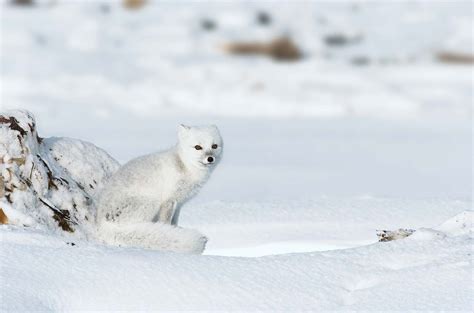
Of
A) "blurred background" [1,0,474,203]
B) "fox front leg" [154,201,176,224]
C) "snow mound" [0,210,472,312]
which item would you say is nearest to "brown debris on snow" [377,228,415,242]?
"snow mound" [0,210,472,312]

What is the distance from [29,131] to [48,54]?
A: 11220 millimetres

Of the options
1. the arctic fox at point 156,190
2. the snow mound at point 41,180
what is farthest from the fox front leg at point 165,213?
the snow mound at point 41,180

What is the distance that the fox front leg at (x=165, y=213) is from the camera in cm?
405

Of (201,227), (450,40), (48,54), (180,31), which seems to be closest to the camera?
(201,227)

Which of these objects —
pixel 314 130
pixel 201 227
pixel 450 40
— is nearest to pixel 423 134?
pixel 314 130

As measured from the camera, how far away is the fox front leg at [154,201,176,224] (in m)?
4.05

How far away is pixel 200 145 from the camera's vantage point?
399 centimetres

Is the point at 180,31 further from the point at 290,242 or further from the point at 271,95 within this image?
the point at 290,242

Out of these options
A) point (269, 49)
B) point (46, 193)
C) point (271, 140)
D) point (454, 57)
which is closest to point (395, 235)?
point (46, 193)

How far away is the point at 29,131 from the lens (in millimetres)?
3961

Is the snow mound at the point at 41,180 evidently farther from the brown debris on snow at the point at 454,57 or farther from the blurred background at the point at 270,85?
the brown debris on snow at the point at 454,57

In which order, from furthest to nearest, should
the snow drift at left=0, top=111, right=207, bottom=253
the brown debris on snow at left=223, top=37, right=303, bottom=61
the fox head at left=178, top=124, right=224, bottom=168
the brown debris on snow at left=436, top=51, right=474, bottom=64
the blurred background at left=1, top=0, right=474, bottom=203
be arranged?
the brown debris on snow at left=223, top=37, right=303, bottom=61, the brown debris on snow at left=436, top=51, right=474, bottom=64, the blurred background at left=1, top=0, right=474, bottom=203, the fox head at left=178, top=124, right=224, bottom=168, the snow drift at left=0, top=111, right=207, bottom=253

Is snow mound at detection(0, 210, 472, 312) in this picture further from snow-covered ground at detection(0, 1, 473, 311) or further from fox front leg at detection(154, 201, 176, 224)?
fox front leg at detection(154, 201, 176, 224)

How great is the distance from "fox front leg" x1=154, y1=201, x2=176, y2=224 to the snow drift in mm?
178
